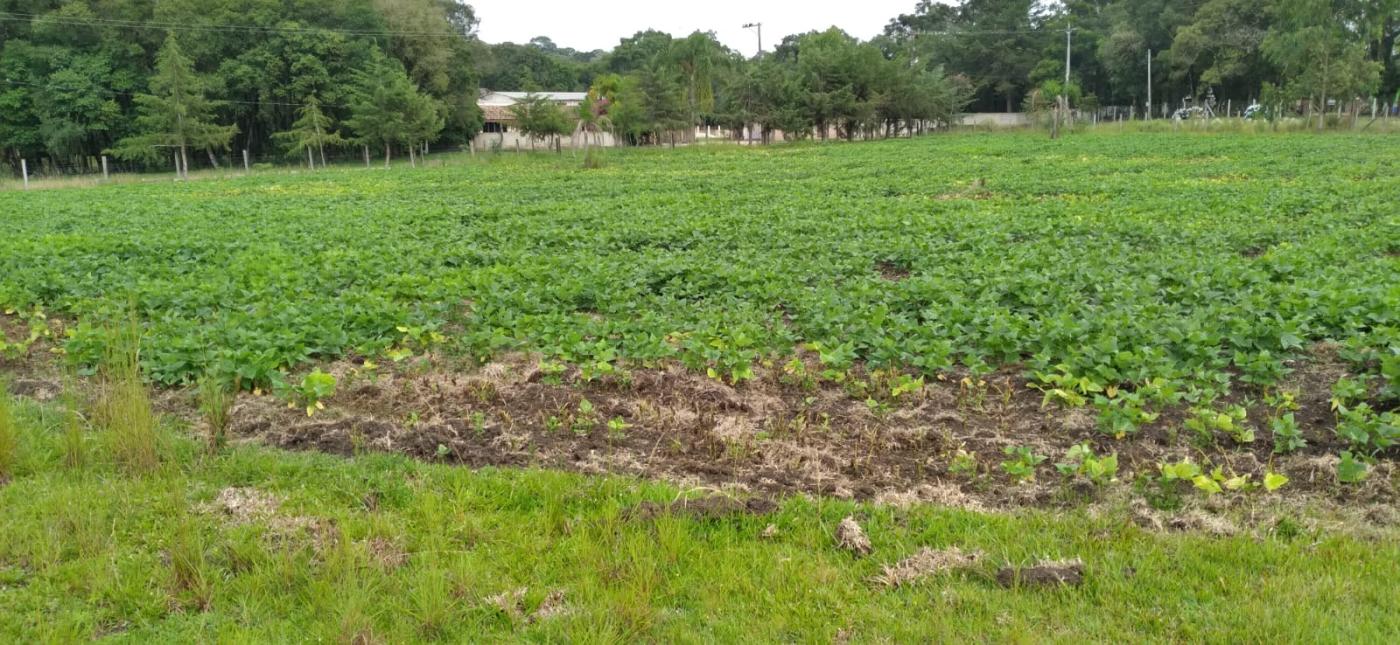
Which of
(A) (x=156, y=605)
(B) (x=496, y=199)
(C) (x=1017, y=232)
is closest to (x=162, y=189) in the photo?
(B) (x=496, y=199)

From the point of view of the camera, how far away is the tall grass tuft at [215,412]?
5312 millimetres

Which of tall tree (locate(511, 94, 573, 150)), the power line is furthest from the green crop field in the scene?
the power line

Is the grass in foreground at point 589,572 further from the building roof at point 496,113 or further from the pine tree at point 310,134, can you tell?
the building roof at point 496,113

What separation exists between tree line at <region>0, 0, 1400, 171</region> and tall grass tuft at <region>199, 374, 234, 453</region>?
140ft

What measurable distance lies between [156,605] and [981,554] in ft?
11.1

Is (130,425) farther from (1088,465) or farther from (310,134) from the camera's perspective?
(310,134)

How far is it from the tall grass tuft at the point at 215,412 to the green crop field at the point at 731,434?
0.15 ft

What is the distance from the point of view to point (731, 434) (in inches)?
211

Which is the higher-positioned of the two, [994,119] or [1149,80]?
[1149,80]

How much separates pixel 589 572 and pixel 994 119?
7709 centimetres

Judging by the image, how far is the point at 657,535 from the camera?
4.07m

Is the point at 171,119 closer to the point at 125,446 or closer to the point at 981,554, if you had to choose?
the point at 125,446

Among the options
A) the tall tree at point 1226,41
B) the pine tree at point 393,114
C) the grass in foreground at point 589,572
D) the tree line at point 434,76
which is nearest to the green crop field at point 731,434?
the grass in foreground at point 589,572

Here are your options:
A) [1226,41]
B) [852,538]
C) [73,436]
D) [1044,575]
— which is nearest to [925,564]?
[852,538]
